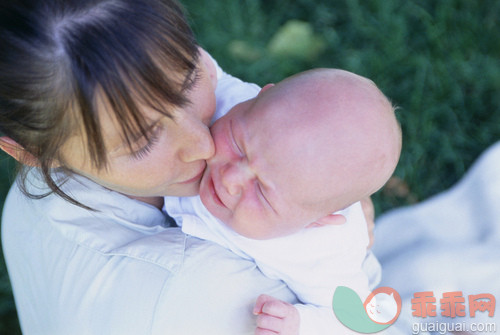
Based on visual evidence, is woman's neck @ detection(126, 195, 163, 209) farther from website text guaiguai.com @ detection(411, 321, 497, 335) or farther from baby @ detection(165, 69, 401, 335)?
website text guaiguai.com @ detection(411, 321, 497, 335)

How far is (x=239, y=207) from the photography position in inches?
49.0

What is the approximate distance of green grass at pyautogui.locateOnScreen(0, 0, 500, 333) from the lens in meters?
2.32

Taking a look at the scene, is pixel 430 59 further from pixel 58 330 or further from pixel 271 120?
pixel 58 330

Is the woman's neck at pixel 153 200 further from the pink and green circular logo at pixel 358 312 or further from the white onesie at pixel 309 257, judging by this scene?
the pink and green circular logo at pixel 358 312

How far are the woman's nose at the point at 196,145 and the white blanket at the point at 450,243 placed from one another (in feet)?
2.80

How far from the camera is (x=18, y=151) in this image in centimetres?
111

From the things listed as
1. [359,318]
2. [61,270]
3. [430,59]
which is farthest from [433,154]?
[61,270]

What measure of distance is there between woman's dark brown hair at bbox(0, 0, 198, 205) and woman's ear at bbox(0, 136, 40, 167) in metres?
0.11

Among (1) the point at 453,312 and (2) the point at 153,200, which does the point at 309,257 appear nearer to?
(2) the point at 153,200

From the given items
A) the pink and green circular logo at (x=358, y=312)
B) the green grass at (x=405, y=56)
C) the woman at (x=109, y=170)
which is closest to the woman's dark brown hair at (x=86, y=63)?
the woman at (x=109, y=170)

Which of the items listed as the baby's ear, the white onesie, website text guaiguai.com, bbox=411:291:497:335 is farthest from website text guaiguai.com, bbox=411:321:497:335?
the baby's ear

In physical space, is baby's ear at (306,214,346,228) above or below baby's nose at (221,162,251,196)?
below

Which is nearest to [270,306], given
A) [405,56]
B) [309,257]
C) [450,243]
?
[309,257]

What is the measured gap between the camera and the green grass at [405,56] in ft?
7.61
